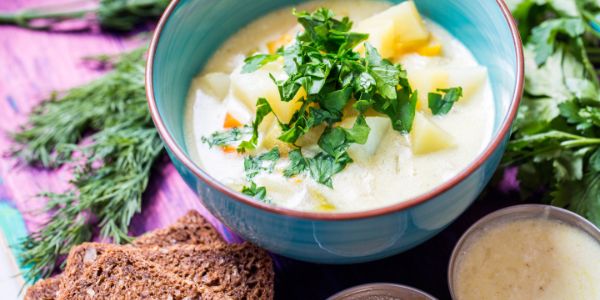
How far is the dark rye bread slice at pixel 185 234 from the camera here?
2.49m

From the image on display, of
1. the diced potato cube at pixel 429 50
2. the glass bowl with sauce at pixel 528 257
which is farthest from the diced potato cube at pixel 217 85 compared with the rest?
the glass bowl with sauce at pixel 528 257

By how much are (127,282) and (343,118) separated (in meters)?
0.90

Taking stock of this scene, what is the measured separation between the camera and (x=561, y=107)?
2.55 m

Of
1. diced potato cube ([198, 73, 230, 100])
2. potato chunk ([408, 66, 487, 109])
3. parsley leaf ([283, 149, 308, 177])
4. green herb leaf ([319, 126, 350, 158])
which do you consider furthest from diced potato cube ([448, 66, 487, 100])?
diced potato cube ([198, 73, 230, 100])

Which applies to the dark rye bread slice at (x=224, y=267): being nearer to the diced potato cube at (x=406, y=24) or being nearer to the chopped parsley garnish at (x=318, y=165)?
the chopped parsley garnish at (x=318, y=165)

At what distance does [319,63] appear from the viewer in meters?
2.32

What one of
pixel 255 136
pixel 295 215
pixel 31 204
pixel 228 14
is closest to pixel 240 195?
pixel 295 215

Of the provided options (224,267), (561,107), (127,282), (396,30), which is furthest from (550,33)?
(127,282)

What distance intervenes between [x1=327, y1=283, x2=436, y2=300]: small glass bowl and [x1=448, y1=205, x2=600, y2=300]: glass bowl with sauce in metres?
0.12

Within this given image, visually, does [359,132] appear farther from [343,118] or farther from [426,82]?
[426,82]

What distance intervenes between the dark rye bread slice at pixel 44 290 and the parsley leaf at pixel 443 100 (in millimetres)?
1466

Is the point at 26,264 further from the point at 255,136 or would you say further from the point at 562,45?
the point at 562,45

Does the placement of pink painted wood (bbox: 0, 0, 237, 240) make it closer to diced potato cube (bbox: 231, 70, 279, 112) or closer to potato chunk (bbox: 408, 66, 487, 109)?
diced potato cube (bbox: 231, 70, 279, 112)

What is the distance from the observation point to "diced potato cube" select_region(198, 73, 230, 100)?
2.60m
